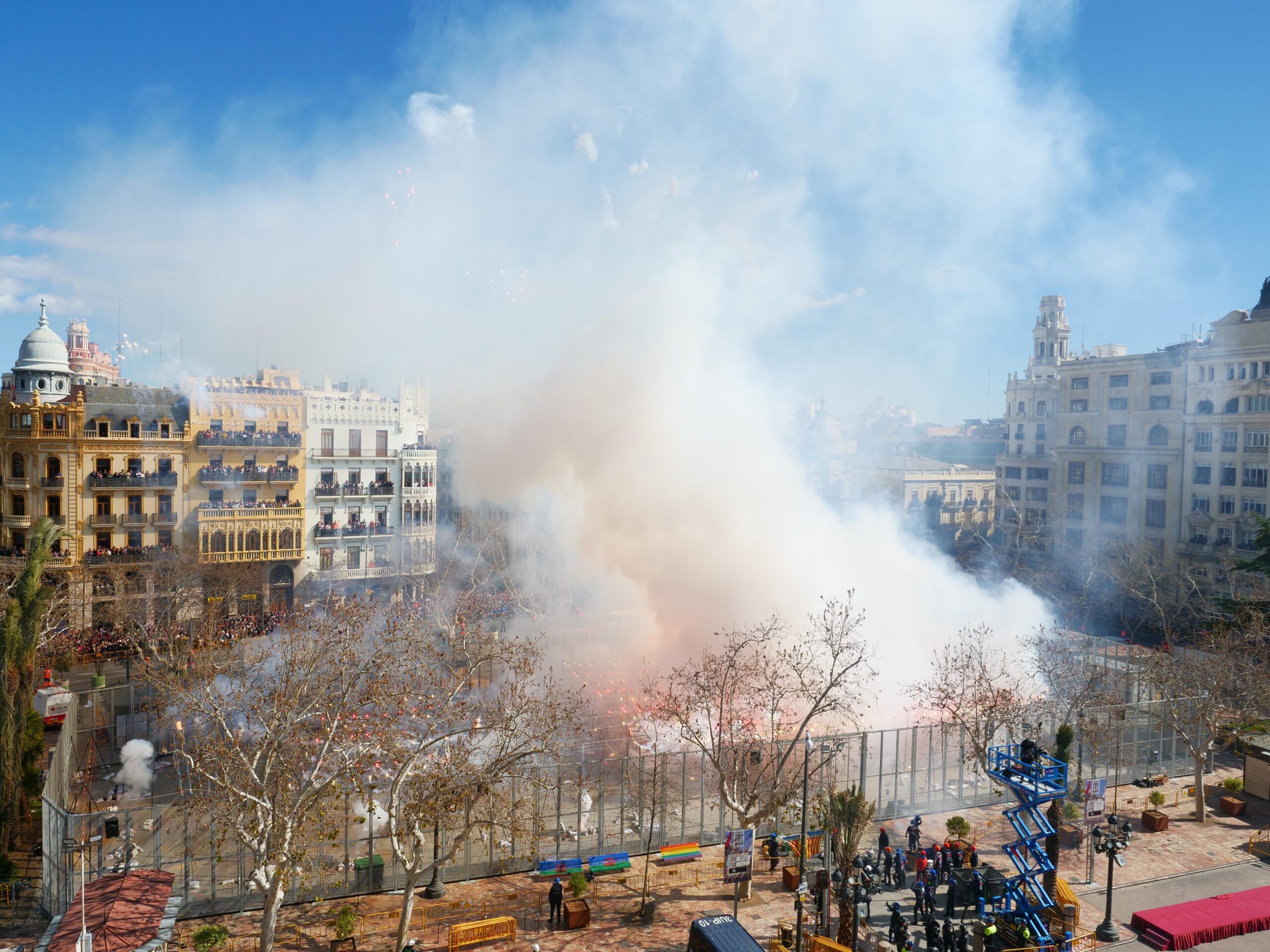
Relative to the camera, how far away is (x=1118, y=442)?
229ft

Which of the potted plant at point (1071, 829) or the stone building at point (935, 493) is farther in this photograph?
the stone building at point (935, 493)

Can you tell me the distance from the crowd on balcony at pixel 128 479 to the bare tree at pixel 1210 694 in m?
49.9

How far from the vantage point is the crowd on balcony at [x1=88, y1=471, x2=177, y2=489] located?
4881 centimetres

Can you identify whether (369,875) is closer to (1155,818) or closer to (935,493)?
(1155,818)

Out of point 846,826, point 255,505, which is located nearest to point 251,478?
point 255,505

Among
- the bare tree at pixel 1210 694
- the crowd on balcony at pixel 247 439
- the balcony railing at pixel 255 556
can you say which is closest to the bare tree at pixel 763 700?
the bare tree at pixel 1210 694

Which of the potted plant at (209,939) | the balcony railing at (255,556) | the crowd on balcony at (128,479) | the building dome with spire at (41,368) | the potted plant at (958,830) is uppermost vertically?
the building dome with spire at (41,368)

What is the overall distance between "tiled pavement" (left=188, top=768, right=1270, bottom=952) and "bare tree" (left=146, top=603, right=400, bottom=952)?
259cm

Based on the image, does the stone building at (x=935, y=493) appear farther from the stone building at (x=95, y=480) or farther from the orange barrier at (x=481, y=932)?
the orange barrier at (x=481, y=932)

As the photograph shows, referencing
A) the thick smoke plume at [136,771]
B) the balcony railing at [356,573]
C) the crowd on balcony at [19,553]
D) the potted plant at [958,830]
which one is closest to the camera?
the potted plant at [958,830]

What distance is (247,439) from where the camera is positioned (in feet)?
172

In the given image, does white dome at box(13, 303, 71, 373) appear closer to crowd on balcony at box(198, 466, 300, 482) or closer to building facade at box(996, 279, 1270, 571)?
crowd on balcony at box(198, 466, 300, 482)

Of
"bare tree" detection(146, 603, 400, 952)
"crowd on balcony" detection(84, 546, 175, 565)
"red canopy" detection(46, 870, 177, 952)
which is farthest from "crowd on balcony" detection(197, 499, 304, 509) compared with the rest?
"red canopy" detection(46, 870, 177, 952)

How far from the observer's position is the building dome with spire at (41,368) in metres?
52.7
